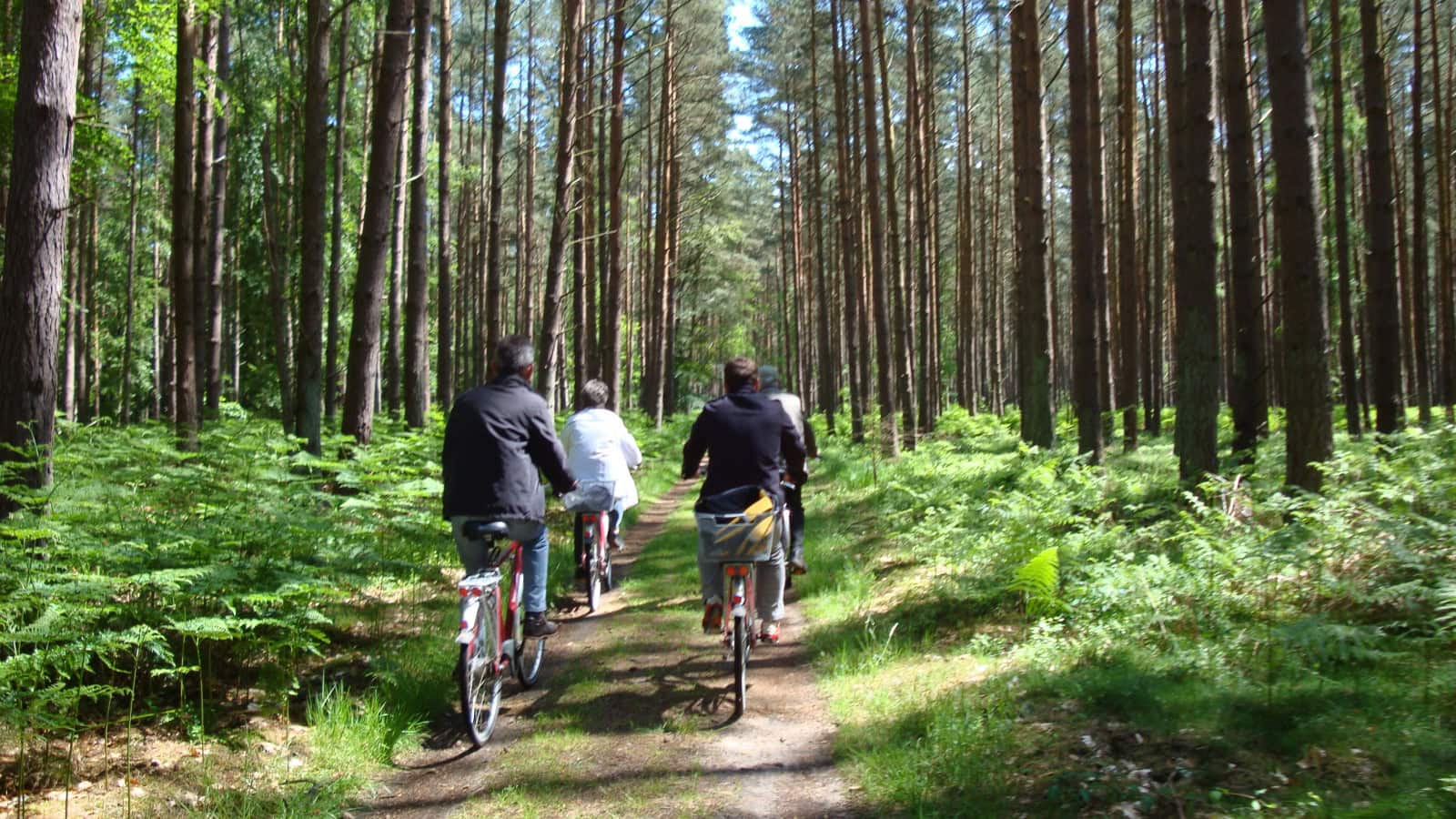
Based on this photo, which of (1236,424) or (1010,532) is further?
(1236,424)

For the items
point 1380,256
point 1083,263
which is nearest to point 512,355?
point 1083,263

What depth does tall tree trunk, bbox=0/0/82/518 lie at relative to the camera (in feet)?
19.1

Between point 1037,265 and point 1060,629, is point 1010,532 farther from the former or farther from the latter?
point 1037,265

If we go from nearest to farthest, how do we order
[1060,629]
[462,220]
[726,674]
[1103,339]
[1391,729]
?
[1391,729] < [1060,629] < [726,674] < [1103,339] < [462,220]

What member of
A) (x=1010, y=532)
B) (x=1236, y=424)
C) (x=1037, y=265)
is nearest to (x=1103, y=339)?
(x=1037, y=265)

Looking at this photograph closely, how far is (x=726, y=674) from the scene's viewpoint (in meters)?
6.43

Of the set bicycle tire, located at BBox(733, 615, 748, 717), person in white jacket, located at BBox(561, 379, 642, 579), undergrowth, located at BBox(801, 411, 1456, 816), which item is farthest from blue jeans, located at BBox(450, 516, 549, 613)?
person in white jacket, located at BBox(561, 379, 642, 579)

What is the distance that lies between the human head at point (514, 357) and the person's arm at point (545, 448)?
331 millimetres

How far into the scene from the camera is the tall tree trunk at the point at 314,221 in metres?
9.59

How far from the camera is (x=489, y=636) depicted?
534 centimetres

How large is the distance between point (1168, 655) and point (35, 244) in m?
7.21

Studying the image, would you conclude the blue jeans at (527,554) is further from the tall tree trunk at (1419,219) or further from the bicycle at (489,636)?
the tall tree trunk at (1419,219)

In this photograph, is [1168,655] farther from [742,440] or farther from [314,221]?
[314,221]

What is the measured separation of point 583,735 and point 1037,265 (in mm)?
10834
